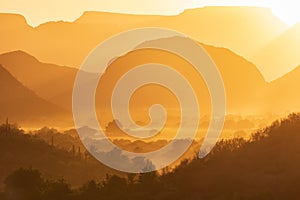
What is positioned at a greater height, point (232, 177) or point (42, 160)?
point (42, 160)

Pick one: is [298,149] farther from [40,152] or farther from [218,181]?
[40,152]

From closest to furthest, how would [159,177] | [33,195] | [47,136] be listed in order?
[159,177]
[33,195]
[47,136]

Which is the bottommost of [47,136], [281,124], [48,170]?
[281,124]

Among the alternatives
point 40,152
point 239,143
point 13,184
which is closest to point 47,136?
point 40,152

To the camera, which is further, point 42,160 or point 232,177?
point 42,160

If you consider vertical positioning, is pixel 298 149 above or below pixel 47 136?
below

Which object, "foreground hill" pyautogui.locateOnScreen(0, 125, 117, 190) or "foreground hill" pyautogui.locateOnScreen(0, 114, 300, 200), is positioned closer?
"foreground hill" pyautogui.locateOnScreen(0, 114, 300, 200)

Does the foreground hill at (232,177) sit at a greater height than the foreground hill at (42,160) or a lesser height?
lesser

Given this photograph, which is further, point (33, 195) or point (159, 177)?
point (33, 195)

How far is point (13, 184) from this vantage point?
51.7m

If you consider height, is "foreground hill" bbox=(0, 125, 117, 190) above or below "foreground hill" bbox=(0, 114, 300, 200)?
above

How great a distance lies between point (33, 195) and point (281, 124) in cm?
1589

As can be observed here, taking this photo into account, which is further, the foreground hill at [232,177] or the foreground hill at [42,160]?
the foreground hill at [42,160]

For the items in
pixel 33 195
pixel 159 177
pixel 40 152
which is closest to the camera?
pixel 159 177
